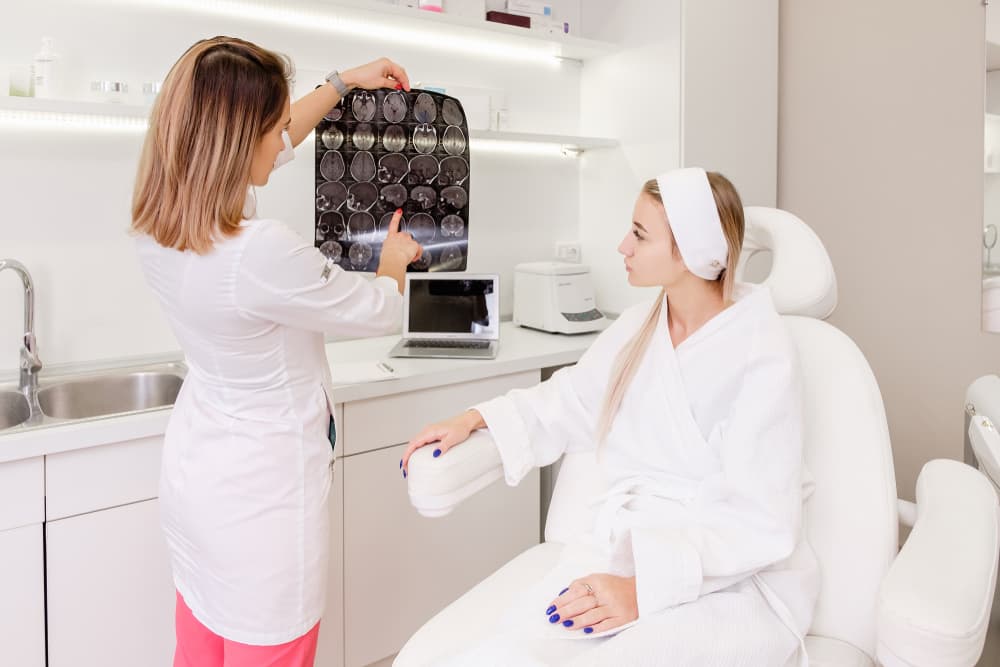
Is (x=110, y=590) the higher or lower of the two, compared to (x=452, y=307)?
lower

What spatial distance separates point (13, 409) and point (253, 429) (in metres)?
0.86

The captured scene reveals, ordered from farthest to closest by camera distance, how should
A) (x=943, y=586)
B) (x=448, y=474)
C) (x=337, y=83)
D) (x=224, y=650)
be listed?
(x=337, y=83) < (x=224, y=650) < (x=448, y=474) < (x=943, y=586)

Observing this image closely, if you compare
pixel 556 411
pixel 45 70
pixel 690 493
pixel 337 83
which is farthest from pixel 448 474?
pixel 45 70

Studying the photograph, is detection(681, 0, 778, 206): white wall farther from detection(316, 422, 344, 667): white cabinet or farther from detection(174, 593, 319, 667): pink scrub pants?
detection(174, 593, 319, 667): pink scrub pants

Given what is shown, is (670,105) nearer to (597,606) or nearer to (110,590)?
(597,606)

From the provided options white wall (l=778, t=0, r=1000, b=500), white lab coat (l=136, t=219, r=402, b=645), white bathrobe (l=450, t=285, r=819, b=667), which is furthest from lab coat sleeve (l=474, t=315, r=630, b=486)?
white wall (l=778, t=0, r=1000, b=500)

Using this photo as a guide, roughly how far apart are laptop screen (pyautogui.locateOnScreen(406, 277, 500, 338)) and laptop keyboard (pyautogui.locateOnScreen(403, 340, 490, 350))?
4 cm

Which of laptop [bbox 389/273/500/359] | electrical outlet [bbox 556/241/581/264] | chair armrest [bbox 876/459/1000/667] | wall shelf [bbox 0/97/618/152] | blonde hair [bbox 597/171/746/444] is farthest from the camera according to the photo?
electrical outlet [bbox 556/241/581/264]

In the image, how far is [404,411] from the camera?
1.84m

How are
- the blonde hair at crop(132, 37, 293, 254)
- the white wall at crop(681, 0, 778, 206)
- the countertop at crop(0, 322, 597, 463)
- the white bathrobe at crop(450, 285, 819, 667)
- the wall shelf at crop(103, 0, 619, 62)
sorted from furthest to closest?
the white wall at crop(681, 0, 778, 206) < the wall shelf at crop(103, 0, 619, 62) < the countertop at crop(0, 322, 597, 463) < the blonde hair at crop(132, 37, 293, 254) < the white bathrobe at crop(450, 285, 819, 667)

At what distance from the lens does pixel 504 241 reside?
8.84 ft

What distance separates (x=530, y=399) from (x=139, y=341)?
1192mm

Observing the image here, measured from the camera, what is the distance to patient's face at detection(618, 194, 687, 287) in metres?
1.27

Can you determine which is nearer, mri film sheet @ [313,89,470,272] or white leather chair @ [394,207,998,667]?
white leather chair @ [394,207,998,667]
